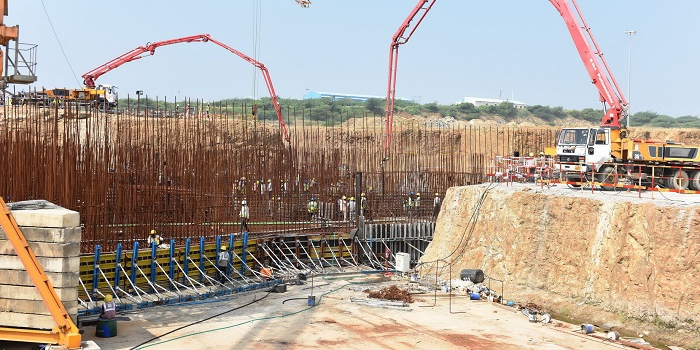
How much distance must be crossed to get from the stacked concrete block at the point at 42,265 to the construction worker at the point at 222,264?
23.2ft

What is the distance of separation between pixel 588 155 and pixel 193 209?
44.9 ft

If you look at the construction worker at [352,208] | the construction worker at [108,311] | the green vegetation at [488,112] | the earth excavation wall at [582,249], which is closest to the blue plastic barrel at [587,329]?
the earth excavation wall at [582,249]

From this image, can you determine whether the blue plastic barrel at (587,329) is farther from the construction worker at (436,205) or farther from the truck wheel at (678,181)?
the construction worker at (436,205)

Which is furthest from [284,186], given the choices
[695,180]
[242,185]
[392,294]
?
[695,180]

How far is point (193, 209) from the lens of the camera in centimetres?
2217

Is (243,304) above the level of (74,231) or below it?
below

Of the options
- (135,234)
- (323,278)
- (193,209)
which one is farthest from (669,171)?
(135,234)

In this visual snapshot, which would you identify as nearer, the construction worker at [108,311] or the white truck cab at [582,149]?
the construction worker at [108,311]

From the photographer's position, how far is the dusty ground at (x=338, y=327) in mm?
15516

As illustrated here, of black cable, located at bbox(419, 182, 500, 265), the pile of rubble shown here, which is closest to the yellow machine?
the pile of rubble

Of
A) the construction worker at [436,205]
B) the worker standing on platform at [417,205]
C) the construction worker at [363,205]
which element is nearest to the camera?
the construction worker at [363,205]

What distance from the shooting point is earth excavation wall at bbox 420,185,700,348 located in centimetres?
1703

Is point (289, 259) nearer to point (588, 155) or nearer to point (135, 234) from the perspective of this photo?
point (135, 234)

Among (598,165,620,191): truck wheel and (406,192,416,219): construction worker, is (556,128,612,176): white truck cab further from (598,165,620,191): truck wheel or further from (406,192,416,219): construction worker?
(406,192,416,219): construction worker
